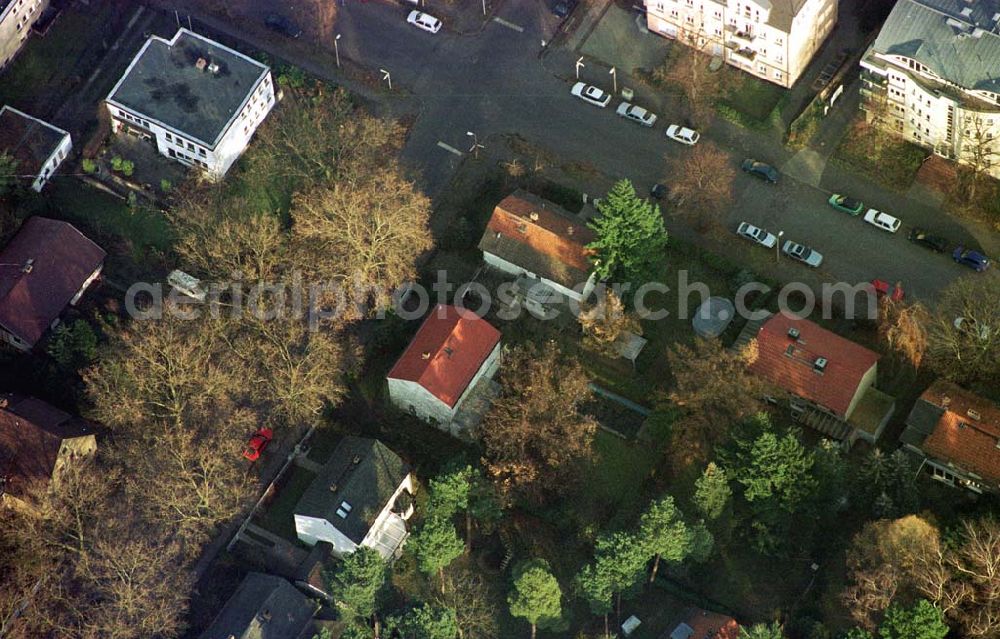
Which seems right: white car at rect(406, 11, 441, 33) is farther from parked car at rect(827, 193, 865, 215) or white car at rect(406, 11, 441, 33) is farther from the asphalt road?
parked car at rect(827, 193, 865, 215)

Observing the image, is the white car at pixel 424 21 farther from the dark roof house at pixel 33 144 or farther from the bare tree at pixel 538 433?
the bare tree at pixel 538 433

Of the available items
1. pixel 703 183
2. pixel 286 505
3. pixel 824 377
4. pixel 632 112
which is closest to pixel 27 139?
pixel 286 505

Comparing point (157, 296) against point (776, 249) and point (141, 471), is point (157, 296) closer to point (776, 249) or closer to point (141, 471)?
point (141, 471)

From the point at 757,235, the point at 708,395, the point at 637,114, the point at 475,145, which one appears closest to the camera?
the point at 708,395

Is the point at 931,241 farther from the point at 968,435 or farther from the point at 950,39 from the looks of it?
the point at 968,435

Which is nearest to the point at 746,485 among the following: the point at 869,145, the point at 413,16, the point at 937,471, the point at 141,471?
the point at 937,471

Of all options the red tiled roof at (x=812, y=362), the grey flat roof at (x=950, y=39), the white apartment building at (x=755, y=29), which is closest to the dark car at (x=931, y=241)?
the grey flat roof at (x=950, y=39)

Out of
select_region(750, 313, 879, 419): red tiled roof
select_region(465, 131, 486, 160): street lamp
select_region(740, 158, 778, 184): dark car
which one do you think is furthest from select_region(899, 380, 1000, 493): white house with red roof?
select_region(465, 131, 486, 160): street lamp
